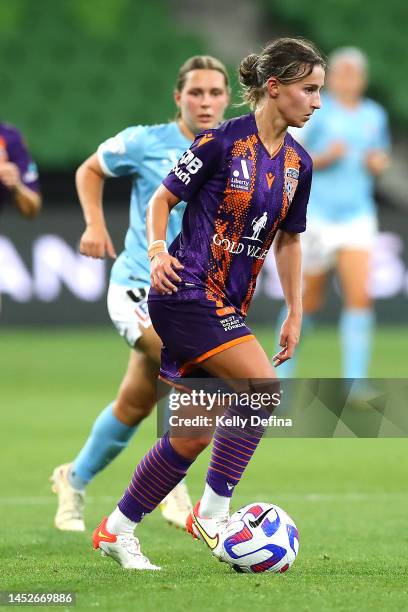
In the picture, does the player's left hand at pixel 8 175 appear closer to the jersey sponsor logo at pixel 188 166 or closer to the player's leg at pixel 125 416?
the player's leg at pixel 125 416

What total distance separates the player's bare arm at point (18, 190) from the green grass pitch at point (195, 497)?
4.76 ft

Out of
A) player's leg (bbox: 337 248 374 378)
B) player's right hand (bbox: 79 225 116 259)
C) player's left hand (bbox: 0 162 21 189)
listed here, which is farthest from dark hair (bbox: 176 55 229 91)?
player's leg (bbox: 337 248 374 378)

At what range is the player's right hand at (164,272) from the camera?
13.6 ft

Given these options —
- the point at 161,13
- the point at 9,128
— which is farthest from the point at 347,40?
the point at 9,128

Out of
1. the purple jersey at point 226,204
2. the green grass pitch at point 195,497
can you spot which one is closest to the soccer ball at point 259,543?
the green grass pitch at point 195,497

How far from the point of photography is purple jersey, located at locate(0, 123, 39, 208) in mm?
6879

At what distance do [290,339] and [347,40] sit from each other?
40.5 feet

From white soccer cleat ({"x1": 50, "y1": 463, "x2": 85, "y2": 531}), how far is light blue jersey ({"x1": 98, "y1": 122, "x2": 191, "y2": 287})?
36.9 inches

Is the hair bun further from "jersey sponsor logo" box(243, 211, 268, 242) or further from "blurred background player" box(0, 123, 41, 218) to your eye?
"blurred background player" box(0, 123, 41, 218)

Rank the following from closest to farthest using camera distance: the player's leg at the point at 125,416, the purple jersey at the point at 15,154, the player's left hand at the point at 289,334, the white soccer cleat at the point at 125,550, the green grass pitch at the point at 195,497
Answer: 1. the green grass pitch at the point at 195,497
2. the white soccer cleat at the point at 125,550
3. the player's left hand at the point at 289,334
4. the player's leg at the point at 125,416
5. the purple jersey at the point at 15,154

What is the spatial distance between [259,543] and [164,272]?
0.97 m

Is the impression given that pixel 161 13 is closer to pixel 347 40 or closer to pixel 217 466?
pixel 347 40

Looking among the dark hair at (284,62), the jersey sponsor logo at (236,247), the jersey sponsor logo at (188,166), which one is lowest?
the jersey sponsor logo at (236,247)

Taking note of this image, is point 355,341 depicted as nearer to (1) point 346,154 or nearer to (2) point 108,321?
(1) point 346,154
